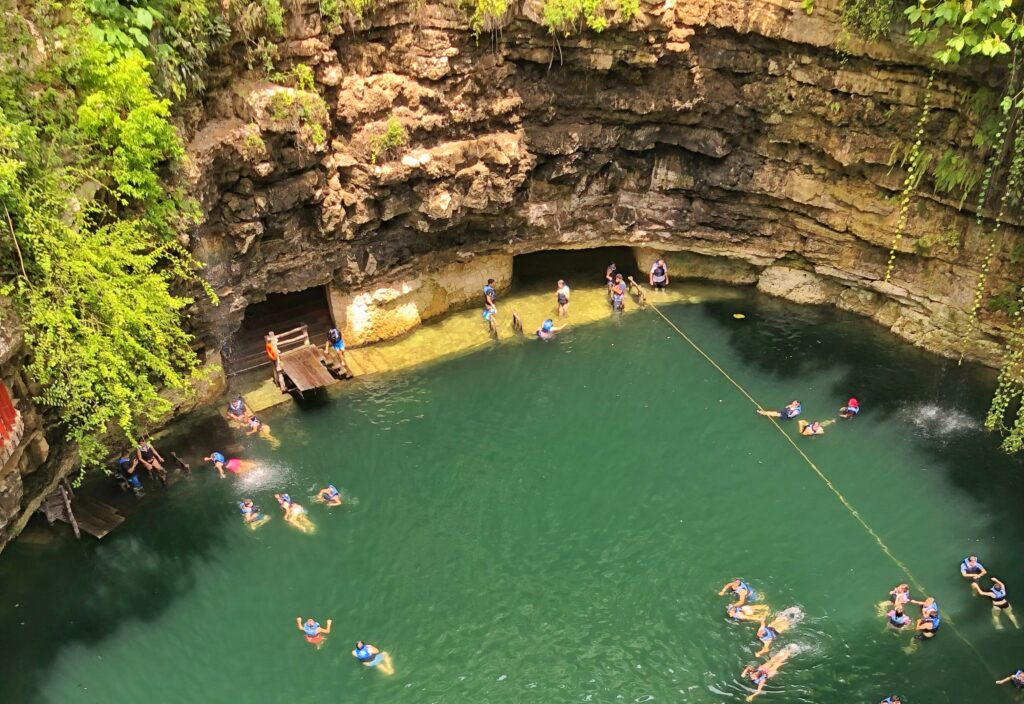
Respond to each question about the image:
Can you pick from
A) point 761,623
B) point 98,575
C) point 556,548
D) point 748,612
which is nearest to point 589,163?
point 556,548

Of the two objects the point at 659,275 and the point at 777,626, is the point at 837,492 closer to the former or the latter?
the point at 777,626

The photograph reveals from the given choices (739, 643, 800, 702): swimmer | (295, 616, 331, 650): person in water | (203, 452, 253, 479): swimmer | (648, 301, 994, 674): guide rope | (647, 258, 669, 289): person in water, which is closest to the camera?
(739, 643, 800, 702): swimmer

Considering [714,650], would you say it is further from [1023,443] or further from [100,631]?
[100,631]

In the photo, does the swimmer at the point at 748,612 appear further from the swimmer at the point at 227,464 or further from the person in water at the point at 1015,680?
the swimmer at the point at 227,464

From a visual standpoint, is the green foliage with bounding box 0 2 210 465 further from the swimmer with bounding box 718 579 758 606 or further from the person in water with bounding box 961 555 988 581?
the person in water with bounding box 961 555 988 581

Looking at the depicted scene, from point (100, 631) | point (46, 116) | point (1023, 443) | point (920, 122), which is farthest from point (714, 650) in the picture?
point (46, 116)

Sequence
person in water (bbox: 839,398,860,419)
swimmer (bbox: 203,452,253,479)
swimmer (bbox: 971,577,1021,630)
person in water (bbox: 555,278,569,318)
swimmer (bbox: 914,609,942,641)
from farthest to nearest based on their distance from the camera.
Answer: person in water (bbox: 555,278,569,318)
person in water (bbox: 839,398,860,419)
swimmer (bbox: 203,452,253,479)
swimmer (bbox: 971,577,1021,630)
swimmer (bbox: 914,609,942,641)

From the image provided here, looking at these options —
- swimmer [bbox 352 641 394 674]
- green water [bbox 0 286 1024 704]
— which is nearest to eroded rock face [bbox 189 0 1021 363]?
green water [bbox 0 286 1024 704]
